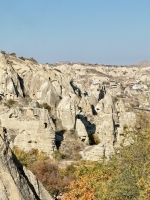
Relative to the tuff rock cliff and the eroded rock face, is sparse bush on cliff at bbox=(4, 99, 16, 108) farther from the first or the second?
the eroded rock face

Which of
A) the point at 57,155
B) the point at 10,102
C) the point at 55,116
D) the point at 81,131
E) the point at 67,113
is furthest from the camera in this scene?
the point at 10,102

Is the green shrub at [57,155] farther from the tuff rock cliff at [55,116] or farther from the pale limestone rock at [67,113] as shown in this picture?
the pale limestone rock at [67,113]

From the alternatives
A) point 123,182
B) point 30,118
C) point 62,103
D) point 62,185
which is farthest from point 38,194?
point 62,103

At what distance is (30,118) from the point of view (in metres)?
31.3

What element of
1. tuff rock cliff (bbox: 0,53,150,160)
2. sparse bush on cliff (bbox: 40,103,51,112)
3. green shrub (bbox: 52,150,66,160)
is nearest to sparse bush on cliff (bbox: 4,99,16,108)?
tuff rock cliff (bbox: 0,53,150,160)

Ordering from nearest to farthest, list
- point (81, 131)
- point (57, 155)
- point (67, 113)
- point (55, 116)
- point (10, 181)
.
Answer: point (10, 181), point (57, 155), point (81, 131), point (67, 113), point (55, 116)

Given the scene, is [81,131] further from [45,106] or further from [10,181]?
[10,181]

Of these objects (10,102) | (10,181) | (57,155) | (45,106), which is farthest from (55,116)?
(10,181)

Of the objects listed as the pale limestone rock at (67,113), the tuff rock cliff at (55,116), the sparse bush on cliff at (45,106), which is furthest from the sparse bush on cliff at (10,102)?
the pale limestone rock at (67,113)

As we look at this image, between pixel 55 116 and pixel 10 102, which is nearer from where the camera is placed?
pixel 55 116

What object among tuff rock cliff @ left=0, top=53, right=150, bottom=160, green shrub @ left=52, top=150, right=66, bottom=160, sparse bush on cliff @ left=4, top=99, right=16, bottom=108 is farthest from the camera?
sparse bush on cliff @ left=4, top=99, right=16, bottom=108

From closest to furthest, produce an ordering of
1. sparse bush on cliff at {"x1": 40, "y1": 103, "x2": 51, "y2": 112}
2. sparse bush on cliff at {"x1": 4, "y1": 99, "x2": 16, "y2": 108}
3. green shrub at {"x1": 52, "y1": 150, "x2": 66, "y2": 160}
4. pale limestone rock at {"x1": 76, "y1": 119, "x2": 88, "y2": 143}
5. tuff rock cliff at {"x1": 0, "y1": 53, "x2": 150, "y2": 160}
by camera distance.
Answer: green shrub at {"x1": 52, "y1": 150, "x2": 66, "y2": 160} → tuff rock cliff at {"x1": 0, "y1": 53, "x2": 150, "y2": 160} → pale limestone rock at {"x1": 76, "y1": 119, "x2": 88, "y2": 143} → sparse bush on cliff at {"x1": 4, "y1": 99, "x2": 16, "y2": 108} → sparse bush on cliff at {"x1": 40, "y1": 103, "x2": 51, "y2": 112}

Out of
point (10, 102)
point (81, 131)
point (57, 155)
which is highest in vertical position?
point (10, 102)

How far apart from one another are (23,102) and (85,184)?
23.5 m
